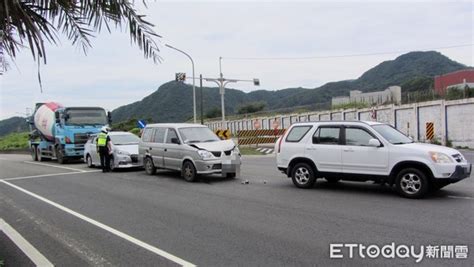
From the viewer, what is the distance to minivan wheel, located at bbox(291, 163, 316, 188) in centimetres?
1072

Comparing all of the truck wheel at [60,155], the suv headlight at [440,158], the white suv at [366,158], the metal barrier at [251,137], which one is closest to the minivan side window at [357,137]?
the white suv at [366,158]

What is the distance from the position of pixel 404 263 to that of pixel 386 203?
3.59m

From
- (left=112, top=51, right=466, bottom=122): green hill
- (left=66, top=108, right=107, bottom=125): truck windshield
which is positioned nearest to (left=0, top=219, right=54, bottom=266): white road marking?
(left=66, top=108, right=107, bottom=125): truck windshield

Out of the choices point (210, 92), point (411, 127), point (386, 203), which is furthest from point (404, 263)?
point (210, 92)

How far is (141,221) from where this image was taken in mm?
7773

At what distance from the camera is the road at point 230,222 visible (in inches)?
224

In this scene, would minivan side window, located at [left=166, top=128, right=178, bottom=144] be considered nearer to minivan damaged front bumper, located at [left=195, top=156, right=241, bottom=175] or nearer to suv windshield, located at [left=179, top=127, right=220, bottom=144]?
suv windshield, located at [left=179, top=127, right=220, bottom=144]

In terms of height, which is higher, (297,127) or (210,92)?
(210,92)

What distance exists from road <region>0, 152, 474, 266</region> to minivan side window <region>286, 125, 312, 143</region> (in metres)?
1.30

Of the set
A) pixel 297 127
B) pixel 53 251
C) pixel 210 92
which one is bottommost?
pixel 53 251

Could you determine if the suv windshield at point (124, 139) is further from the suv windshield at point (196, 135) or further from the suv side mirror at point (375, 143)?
the suv side mirror at point (375, 143)

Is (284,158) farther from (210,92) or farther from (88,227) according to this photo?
(210,92)

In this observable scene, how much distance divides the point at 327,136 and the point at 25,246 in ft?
22.9

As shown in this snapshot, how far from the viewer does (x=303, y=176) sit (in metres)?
10.9
